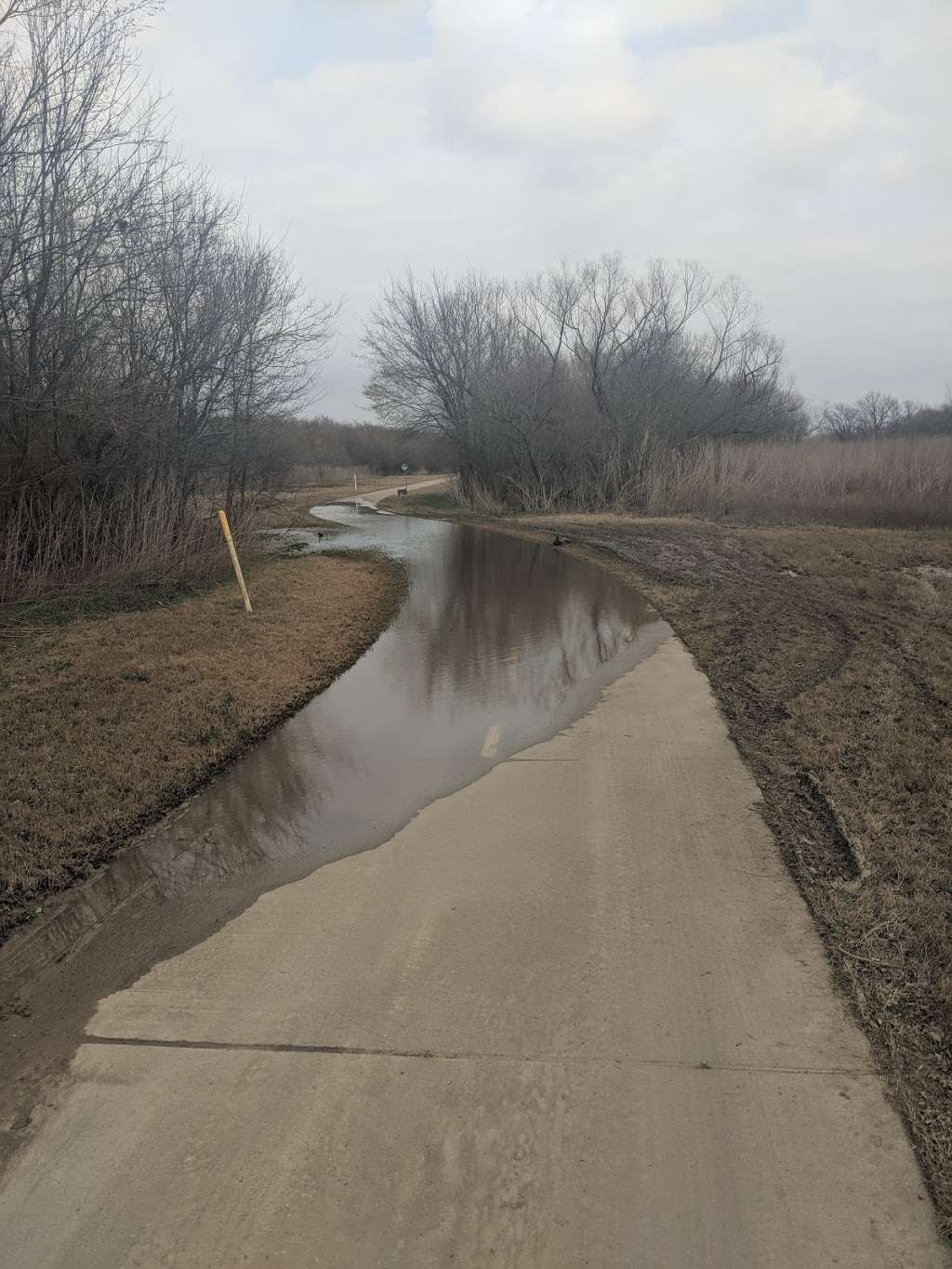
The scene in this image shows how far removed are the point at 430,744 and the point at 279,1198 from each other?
3.68 metres

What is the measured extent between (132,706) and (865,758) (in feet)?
18.1

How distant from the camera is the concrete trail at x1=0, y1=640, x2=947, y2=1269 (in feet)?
6.82

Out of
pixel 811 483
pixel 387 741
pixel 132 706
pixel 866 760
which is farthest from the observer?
pixel 811 483

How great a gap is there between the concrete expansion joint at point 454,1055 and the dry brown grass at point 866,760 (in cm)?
36

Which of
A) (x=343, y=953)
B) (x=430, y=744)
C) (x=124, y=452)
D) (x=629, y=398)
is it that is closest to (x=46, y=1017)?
(x=343, y=953)

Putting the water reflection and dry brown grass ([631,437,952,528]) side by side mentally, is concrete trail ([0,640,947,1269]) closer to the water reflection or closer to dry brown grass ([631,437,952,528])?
the water reflection

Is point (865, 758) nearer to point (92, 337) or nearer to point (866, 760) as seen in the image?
point (866, 760)

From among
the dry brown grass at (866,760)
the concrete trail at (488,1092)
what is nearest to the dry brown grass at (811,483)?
the dry brown grass at (866,760)

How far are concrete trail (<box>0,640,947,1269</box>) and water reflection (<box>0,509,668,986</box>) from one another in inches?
22.2

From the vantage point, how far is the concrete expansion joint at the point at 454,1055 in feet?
8.41

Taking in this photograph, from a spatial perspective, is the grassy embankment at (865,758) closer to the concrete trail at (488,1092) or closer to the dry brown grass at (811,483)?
the concrete trail at (488,1092)

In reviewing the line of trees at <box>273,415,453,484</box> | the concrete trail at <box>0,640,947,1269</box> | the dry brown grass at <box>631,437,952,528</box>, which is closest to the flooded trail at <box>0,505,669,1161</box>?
the concrete trail at <box>0,640,947,1269</box>

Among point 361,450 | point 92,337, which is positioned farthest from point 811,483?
point 361,450

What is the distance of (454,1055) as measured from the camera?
2660 mm
